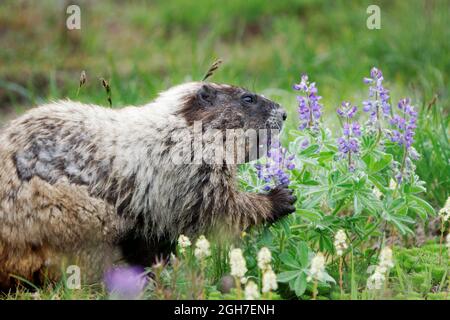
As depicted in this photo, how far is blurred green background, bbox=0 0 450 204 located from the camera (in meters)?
7.66

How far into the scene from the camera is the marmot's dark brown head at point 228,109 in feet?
13.9

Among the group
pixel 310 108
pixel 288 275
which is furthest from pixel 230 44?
pixel 288 275

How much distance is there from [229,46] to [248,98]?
5.03 m

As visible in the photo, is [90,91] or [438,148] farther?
[90,91]

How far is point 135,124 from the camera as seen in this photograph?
418 cm

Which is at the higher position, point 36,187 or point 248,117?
point 248,117

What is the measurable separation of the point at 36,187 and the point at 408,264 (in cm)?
188

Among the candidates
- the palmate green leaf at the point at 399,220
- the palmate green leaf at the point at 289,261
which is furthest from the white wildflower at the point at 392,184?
the palmate green leaf at the point at 289,261

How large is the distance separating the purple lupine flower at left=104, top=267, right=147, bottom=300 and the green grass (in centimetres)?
250

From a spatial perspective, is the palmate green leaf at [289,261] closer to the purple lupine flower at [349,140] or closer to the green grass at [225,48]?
the purple lupine flower at [349,140]

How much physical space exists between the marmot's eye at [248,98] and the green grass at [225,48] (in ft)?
6.18

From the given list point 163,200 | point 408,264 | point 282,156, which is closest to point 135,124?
point 163,200
